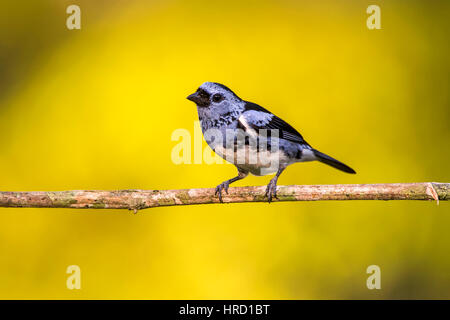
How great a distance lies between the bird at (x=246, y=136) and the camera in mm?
3778

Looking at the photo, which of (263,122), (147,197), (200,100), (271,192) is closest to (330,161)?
(263,122)

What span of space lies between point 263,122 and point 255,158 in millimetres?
325

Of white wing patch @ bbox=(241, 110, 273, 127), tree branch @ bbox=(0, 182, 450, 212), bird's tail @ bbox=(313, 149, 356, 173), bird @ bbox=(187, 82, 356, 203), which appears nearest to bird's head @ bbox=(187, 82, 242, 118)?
bird @ bbox=(187, 82, 356, 203)

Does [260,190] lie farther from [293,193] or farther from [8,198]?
[8,198]

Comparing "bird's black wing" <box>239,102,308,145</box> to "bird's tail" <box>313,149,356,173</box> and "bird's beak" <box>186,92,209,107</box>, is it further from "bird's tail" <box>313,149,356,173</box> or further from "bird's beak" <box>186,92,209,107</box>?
"bird's beak" <box>186,92,209,107</box>

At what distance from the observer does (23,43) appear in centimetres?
634

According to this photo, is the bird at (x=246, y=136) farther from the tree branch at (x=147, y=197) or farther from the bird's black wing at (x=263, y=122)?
the tree branch at (x=147, y=197)

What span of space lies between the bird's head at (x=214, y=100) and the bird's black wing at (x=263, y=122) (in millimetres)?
127

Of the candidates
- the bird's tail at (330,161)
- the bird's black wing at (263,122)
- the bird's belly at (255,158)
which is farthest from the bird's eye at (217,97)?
the bird's tail at (330,161)

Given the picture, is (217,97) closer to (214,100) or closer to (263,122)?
(214,100)

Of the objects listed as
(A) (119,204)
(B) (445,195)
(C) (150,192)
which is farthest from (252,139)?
(B) (445,195)

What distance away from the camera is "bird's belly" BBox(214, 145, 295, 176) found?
375cm

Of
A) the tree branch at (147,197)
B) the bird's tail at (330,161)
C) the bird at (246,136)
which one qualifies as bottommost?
the tree branch at (147,197)

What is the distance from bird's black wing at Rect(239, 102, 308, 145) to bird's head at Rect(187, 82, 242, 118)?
13 cm
